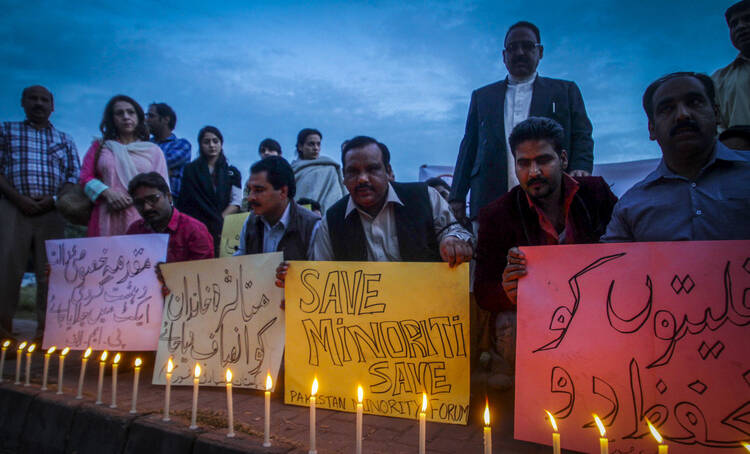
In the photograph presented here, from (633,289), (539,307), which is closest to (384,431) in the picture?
(539,307)

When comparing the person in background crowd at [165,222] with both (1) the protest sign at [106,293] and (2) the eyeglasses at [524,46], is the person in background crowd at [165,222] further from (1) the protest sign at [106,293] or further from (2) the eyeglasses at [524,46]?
(2) the eyeglasses at [524,46]

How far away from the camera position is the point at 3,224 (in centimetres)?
438

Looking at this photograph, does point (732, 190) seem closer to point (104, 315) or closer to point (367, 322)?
point (367, 322)

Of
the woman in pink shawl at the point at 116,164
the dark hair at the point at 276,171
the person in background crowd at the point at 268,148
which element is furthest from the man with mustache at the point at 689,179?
the person in background crowd at the point at 268,148

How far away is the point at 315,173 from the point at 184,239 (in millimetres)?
2336

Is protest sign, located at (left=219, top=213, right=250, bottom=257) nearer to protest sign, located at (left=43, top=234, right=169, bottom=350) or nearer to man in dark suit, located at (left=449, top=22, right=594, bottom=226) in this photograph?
protest sign, located at (left=43, top=234, right=169, bottom=350)

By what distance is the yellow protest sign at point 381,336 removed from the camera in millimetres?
2297

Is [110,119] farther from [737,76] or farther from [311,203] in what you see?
[737,76]

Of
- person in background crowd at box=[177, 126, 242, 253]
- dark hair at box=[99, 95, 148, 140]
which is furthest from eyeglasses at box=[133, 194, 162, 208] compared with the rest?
person in background crowd at box=[177, 126, 242, 253]

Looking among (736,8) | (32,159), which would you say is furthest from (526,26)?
(32,159)

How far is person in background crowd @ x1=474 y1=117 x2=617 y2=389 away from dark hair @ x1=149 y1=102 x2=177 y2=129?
15.6ft

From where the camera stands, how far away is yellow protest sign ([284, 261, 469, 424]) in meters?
2.30

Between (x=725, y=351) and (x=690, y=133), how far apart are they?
1081mm

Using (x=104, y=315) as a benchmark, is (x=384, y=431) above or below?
below
